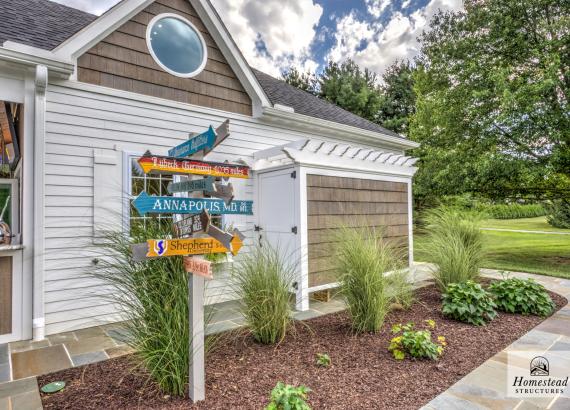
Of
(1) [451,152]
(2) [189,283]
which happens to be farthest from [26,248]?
(1) [451,152]

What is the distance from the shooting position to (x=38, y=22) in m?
4.73

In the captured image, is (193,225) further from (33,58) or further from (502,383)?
(33,58)

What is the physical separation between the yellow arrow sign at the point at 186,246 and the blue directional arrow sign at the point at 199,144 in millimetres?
642

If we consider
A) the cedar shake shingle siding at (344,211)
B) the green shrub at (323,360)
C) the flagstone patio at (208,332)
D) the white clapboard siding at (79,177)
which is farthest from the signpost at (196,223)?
the cedar shake shingle siding at (344,211)

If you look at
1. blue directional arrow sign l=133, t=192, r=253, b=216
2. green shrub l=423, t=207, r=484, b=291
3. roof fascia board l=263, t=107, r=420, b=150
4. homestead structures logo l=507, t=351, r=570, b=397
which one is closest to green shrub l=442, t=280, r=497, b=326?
green shrub l=423, t=207, r=484, b=291

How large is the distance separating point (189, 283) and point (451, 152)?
8113mm

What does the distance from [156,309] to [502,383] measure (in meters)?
2.63

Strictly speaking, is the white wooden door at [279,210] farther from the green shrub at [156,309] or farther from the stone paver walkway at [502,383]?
the stone paver walkway at [502,383]

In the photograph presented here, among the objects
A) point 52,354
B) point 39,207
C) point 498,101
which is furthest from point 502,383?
point 498,101

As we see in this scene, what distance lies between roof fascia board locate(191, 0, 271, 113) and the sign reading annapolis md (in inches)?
137

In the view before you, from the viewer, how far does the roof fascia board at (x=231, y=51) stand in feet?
16.2

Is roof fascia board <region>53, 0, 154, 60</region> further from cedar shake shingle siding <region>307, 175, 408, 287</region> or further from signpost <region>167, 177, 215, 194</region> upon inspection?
cedar shake shingle siding <region>307, 175, 408, 287</region>

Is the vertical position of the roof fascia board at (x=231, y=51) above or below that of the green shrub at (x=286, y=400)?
above

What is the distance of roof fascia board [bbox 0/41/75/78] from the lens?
11.2ft
